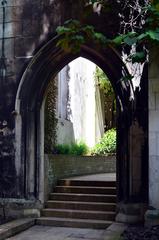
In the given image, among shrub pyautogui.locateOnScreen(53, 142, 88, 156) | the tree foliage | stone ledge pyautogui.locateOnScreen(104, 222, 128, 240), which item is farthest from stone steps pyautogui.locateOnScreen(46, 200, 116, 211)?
the tree foliage

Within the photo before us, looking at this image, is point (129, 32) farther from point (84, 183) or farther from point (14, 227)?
point (84, 183)

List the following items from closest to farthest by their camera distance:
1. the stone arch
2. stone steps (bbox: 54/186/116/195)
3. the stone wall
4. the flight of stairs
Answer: the stone wall
the stone arch
the flight of stairs
stone steps (bbox: 54/186/116/195)

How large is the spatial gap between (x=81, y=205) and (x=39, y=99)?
226 centimetres

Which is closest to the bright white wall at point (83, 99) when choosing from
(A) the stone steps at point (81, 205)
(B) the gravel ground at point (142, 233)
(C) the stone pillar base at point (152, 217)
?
(A) the stone steps at point (81, 205)

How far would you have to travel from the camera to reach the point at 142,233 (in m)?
6.21

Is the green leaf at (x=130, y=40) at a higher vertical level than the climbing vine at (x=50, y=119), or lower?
higher

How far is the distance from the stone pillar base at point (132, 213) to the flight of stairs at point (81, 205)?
14.8 inches

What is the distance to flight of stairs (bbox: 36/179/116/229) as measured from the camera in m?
8.24

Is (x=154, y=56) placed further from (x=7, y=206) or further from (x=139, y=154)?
(x=7, y=206)

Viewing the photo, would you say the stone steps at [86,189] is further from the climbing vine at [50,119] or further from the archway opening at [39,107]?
the climbing vine at [50,119]

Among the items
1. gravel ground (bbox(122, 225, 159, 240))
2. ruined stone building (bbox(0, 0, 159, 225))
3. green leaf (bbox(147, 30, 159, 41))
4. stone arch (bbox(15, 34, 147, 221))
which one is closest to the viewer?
green leaf (bbox(147, 30, 159, 41))

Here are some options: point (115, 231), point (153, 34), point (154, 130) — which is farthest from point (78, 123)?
point (153, 34)

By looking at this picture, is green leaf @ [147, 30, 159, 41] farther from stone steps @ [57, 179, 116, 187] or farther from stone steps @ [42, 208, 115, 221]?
stone steps @ [57, 179, 116, 187]

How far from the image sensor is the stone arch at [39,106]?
8.02m
